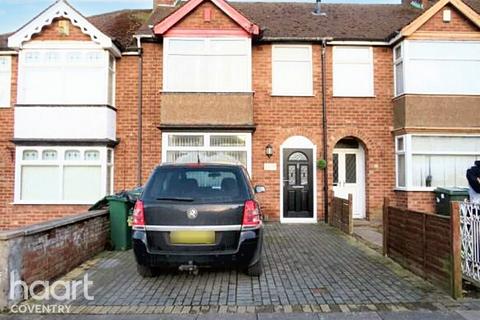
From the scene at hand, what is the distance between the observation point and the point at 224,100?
13180 mm

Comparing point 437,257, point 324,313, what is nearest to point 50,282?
point 324,313

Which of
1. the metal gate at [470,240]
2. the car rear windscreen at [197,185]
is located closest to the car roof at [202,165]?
the car rear windscreen at [197,185]

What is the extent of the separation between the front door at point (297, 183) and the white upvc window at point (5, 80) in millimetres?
9244

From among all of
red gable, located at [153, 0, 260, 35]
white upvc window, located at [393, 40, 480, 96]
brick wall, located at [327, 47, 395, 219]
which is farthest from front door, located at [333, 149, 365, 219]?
red gable, located at [153, 0, 260, 35]

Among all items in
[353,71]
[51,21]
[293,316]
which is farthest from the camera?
[353,71]

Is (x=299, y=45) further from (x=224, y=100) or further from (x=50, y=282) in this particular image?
(x=50, y=282)

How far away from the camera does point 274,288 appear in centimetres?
597

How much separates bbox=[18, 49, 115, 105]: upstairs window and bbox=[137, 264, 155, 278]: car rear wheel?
8002 millimetres

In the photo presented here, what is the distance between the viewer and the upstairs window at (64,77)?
13.1m

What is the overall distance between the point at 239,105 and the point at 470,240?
856cm

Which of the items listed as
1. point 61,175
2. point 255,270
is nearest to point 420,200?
point 255,270

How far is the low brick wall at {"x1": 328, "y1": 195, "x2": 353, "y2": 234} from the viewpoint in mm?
10914

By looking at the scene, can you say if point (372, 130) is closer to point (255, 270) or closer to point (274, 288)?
point (255, 270)

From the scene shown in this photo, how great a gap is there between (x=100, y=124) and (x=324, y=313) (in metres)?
9.98
